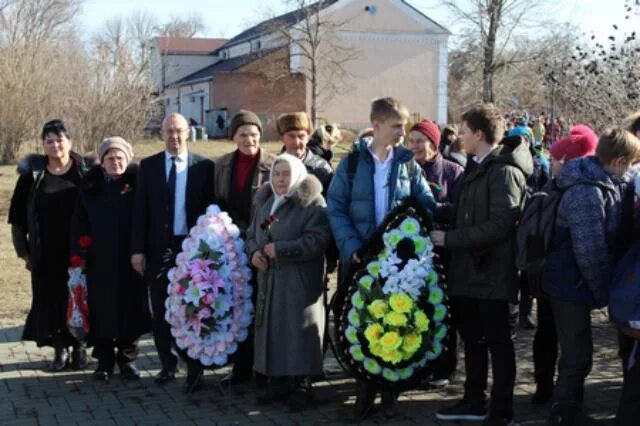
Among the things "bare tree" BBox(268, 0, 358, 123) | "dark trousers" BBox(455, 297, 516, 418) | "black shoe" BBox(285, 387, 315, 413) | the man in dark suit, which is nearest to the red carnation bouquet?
the man in dark suit

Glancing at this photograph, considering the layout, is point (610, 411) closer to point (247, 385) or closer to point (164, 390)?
point (247, 385)

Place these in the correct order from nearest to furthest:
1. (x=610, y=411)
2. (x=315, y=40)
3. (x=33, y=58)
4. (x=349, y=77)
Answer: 1. (x=610, y=411)
2. (x=33, y=58)
3. (x=315, y=40)
4. (x=349, y=77)

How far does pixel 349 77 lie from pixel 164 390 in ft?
146

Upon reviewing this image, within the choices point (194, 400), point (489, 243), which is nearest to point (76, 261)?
point (194, 400)

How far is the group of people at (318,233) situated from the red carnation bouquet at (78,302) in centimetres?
9

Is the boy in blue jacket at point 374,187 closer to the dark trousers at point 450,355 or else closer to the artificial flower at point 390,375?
the artificial flower at point 390,375

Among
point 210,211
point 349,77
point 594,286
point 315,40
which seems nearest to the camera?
point 594,286

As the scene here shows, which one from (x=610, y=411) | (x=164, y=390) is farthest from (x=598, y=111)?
(x=164, y=390)

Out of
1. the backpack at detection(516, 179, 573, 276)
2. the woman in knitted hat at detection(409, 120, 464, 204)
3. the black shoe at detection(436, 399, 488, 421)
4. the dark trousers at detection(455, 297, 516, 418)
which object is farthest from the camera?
the woman in knitted hat at detection(409, 120, 464, 204)

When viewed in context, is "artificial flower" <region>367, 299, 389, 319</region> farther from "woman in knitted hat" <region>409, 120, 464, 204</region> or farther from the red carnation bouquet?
the red carnation bouquet

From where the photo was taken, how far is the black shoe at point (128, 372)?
6656 mm

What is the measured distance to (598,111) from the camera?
9508mm

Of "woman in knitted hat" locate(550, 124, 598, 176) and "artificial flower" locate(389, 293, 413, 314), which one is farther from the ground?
"woman in knitted hat" locate(550, 124, 598, 176)

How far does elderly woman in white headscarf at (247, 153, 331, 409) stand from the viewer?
561cm
